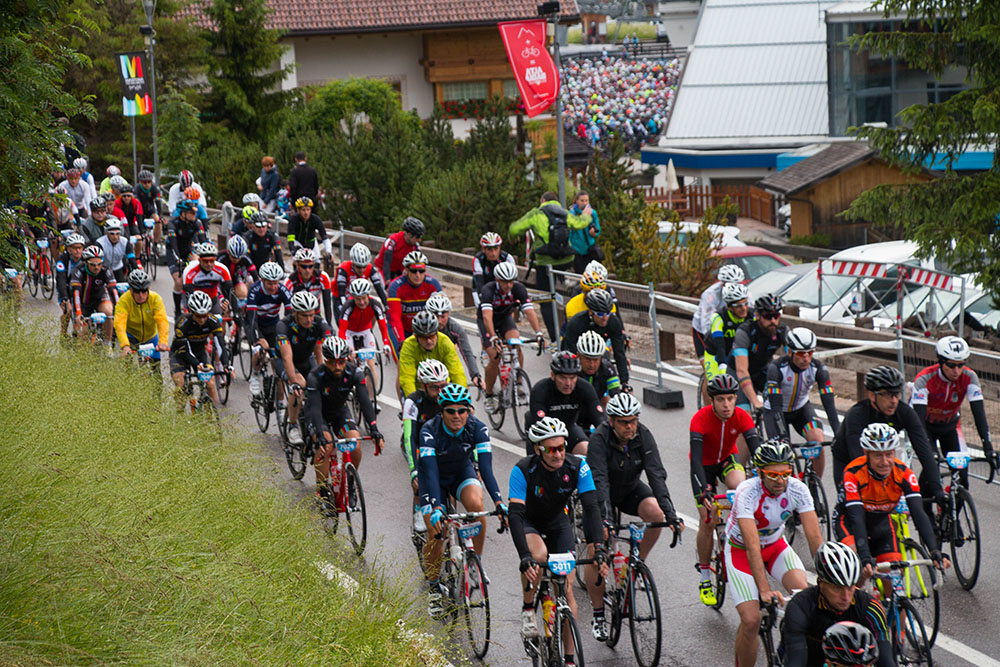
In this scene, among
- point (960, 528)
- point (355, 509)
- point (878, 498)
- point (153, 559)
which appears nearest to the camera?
point (153, 559)

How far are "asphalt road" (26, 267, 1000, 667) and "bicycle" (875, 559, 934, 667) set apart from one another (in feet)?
2.38

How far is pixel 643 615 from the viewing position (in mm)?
9367

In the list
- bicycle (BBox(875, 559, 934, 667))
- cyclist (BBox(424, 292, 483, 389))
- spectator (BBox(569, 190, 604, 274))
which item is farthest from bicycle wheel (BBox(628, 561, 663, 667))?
spectator (BBox(569, 190, 604, 274))

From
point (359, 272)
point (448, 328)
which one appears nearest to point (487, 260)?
point (359, 272)

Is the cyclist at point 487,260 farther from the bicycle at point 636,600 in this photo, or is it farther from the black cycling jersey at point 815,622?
the black cycling jersey at point 815,622

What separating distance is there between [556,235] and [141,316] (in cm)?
640

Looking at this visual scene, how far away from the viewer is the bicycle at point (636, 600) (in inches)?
363

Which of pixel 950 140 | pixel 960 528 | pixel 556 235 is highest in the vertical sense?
pixel 950 140

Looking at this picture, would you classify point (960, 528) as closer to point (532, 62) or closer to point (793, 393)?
point (793, 393)

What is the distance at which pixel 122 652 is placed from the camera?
671cm

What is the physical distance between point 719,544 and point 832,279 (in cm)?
1161

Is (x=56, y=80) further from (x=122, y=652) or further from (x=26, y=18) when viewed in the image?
(x=122, y=652)

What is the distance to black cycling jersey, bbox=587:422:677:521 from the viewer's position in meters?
9.84

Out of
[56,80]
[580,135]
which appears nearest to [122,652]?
[56,80]
